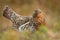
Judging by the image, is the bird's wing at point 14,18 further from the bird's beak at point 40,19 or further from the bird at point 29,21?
the bird's beak at point 40,19

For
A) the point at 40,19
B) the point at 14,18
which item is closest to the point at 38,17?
the point at 40,19

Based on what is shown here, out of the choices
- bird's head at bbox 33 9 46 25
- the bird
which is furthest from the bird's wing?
bird's head at bbox 33 9 46 25

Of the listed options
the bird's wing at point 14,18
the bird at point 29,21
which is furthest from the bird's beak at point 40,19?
the bird's wing at point 14,18

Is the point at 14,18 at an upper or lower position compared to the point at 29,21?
upper

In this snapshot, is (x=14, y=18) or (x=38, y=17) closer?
(x=38, y=17)

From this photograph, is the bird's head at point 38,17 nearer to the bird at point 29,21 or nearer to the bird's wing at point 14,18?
the bird at point 29,21

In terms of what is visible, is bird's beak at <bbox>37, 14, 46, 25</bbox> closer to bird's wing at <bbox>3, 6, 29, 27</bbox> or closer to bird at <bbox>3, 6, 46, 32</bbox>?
bird at <bbox>3, 6, 46, 32</bbox>

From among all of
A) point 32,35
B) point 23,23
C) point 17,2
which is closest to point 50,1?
point 17,2

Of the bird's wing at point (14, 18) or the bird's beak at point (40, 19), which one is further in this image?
the bird's wing at point (14, 18)

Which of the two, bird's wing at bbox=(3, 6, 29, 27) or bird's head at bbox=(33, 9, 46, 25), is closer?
bird's head at bbox=(33, 9, 46, 25)

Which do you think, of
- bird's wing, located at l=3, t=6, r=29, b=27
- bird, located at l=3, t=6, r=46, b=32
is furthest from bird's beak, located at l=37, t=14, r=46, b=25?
bird's wing, located at l=3, t=6, r=29, b=27

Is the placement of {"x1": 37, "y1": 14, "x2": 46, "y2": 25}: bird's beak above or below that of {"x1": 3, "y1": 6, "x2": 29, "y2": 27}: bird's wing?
below

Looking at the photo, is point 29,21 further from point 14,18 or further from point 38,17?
point 14,18

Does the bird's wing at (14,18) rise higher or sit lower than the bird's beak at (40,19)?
higher
